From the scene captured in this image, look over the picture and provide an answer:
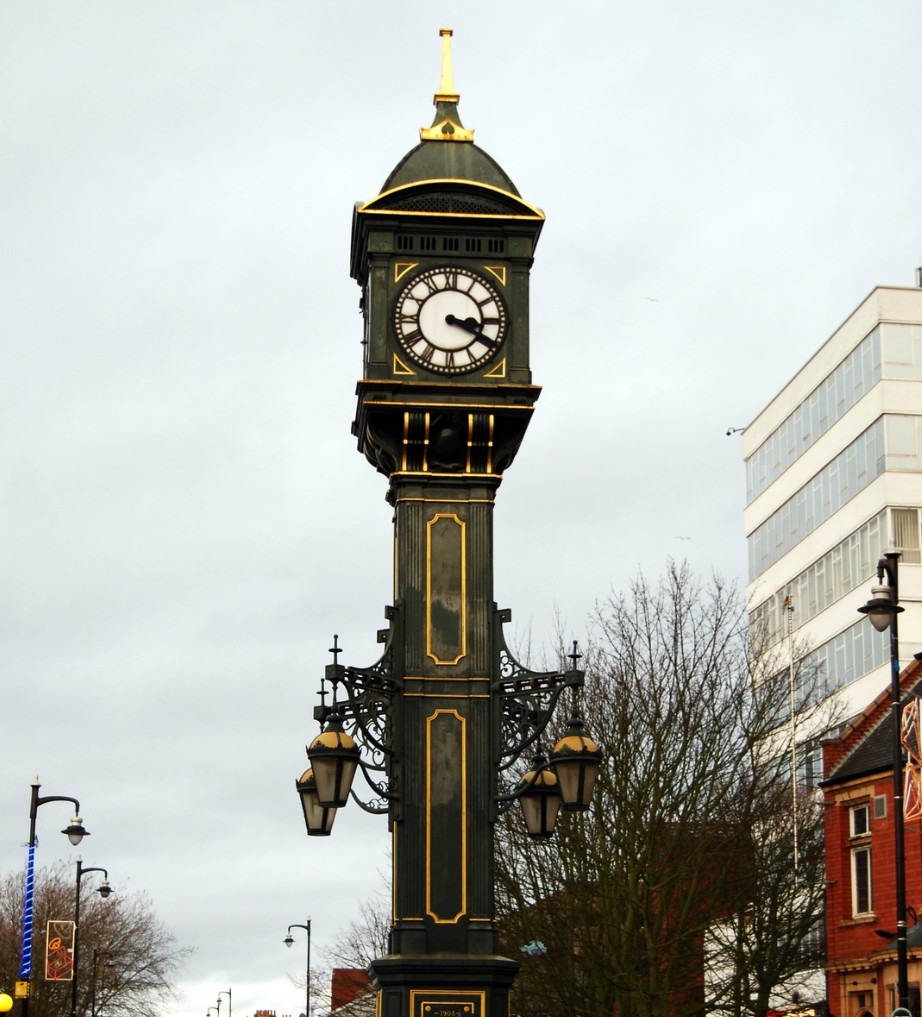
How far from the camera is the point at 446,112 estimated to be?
19688mm

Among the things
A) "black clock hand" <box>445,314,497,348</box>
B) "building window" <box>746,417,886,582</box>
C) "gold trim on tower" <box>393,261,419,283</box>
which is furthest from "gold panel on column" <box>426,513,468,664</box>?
"building window" <box>746,417,886,582</box>

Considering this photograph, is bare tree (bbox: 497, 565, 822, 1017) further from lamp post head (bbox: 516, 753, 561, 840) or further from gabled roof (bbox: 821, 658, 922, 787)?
lamp post head (bbox: 516, 753, 561, 840)

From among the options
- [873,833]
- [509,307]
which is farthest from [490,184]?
[873,833]

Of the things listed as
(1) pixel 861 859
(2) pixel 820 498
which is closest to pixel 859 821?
(1) pixel 861 859

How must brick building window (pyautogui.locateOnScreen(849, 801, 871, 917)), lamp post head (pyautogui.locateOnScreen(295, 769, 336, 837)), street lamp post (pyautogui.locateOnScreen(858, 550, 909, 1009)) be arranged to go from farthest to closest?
brick building window (pyautogui.locateOnScreen(849, 801, 871, 917)), street lamp post (pyautogui.locateOnScreen(858, 550, 909, 1009)), lamp post head (pyautogui.locateOnScreen(295, 769, 336, 837))

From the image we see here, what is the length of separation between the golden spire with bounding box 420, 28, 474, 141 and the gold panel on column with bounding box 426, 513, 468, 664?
3.80 meters

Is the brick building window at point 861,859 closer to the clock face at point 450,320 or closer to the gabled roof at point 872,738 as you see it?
Answer: the gabled roof at point 872,738

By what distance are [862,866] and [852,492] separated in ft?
59.4

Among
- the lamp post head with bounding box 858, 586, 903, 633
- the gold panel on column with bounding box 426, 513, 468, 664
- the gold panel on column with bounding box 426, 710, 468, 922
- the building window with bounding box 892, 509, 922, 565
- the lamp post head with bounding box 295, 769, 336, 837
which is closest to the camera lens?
the lamp post head with bounding box 295, 769, 336, 837

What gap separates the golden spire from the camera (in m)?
19.4

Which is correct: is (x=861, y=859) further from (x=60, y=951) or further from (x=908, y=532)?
(x=60, y=951)

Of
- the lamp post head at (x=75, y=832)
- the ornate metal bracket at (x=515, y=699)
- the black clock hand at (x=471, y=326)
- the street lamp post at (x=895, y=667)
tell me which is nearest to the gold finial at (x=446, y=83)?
the black clock hand at (x=471, y=326)

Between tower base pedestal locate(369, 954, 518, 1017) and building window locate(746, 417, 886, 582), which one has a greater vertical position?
building window locate(746, 417, 886, 582)

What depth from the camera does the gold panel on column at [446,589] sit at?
17.9m
